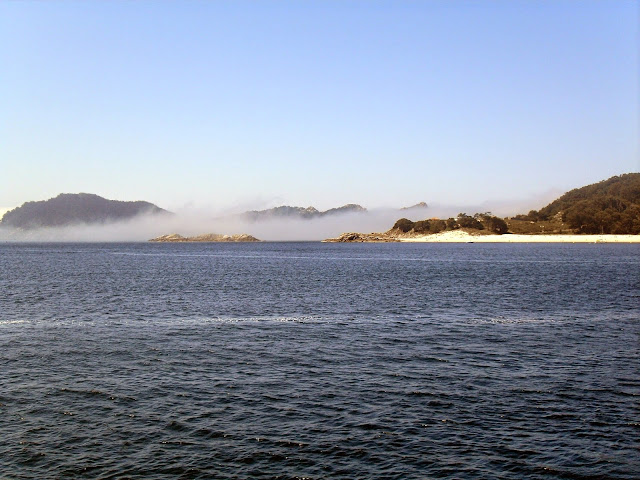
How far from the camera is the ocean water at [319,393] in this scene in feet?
65.4

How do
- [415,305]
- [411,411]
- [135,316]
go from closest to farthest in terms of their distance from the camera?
[411,411]
[135,316]
[415,305]

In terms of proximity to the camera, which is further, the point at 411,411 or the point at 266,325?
the point at 266,325

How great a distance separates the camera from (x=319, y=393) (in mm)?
27516

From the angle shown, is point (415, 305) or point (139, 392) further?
point (415, 305)

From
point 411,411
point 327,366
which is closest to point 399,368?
point 327,366

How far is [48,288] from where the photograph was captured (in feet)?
257

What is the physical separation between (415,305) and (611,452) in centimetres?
3943

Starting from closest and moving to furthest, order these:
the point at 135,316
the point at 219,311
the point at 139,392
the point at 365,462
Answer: the point at 365,462 → the point at 139,392 → the point at 135,316 → the point at 219,311

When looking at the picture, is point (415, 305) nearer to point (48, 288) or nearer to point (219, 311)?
point (219, 311)

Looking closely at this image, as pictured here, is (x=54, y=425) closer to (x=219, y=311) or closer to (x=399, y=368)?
(x=399, y=368)

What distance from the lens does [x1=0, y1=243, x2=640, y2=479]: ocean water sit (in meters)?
19.9

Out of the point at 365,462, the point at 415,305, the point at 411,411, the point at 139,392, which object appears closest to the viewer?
the point at 365,462

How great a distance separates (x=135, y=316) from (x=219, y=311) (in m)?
8.09

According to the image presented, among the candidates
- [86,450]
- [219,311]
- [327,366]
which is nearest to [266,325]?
[219,311]
